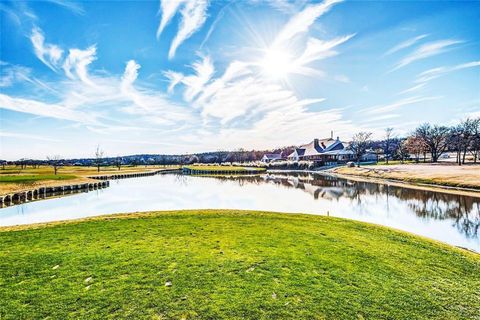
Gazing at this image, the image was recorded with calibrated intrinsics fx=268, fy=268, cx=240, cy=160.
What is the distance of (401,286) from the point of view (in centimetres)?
624

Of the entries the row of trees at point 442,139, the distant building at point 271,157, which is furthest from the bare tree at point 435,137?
the distant building at point 271,157

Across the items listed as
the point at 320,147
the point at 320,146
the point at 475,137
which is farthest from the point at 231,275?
the point at 320,146

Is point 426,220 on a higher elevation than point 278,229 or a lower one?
lower

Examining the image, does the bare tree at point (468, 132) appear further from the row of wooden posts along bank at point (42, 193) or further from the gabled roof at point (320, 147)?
the row of wooden posts along bank at point (42, 193)

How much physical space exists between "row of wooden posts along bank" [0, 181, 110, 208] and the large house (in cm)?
6334

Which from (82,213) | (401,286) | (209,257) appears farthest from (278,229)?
(82,213)

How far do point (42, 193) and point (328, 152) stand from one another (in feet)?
262

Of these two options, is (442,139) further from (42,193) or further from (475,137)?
(42,193)

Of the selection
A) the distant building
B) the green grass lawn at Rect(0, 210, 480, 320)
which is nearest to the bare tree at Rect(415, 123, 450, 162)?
the distant building

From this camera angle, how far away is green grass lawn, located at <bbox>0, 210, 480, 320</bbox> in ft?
16.7

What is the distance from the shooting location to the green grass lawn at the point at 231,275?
16.7 ft

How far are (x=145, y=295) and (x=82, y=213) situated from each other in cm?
1745

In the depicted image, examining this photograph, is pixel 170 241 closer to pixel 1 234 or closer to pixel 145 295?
pixel 145 295

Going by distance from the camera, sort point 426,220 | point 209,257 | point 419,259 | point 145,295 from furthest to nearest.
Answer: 1. point 426,220
2. point 419,259
3. point 209,257
4. point 145,295
